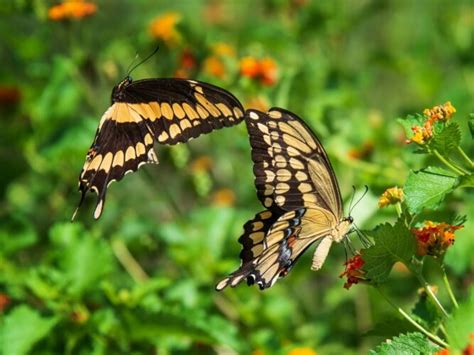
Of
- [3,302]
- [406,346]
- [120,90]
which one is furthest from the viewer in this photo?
[3,302]

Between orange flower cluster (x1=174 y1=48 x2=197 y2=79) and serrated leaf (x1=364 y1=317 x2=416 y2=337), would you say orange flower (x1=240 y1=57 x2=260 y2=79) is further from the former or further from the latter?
serrated leaf (x1=364 y1=317 x2=416 y2=337)

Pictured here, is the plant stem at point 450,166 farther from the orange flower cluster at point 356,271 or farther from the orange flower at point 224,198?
the orange flower at point 224,198

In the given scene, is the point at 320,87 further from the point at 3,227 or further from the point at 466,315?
the point at 466,315

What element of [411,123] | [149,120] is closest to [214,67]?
[149,120]


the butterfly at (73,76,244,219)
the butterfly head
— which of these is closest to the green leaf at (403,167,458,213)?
the butterfly at (73,76,244,219)

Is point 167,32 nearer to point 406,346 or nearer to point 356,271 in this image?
point 356,271

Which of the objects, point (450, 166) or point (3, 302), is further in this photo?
point (3, 302)

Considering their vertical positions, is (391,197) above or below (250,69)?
below
